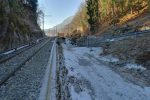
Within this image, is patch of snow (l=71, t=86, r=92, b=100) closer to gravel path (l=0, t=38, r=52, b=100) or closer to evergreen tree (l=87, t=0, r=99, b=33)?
gravel path (l=0, t=38, r=52, b=100)

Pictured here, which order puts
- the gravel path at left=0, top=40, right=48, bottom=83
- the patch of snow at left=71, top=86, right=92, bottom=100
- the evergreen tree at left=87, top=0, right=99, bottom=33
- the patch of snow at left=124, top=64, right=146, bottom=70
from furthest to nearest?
the evergreen tree at left=87, top=0, right=99, bottom=33
the patch of snow at left=124, top=64, right=146, bottom=70
the gravel path at left=0, top=40, right=48, bottom=83
the patch of snow at left=71, top=86, right=92, bottom=100

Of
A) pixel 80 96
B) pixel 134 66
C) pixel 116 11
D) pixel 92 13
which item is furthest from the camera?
pixel 116 11

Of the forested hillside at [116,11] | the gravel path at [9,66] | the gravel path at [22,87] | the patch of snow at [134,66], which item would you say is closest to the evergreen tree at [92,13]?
the forested hillside at [116,11]

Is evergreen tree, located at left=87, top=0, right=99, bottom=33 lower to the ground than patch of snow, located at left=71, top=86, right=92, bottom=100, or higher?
higher

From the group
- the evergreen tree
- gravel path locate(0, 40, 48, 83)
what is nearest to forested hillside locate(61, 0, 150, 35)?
the evergreen tree

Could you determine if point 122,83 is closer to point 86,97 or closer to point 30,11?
point 86,97

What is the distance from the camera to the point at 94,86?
12820 mm

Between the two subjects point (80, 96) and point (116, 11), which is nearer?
point (80, 96)

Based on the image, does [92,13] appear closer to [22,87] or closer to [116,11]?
[116,11]

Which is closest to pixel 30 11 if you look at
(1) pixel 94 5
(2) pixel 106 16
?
(2) pixel 106 16

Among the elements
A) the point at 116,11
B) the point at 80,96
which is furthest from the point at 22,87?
the point at 116,11

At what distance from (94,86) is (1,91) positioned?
156 inches

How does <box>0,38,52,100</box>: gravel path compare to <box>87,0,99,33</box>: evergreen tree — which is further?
<box>87,0,99,33</box>: evergreen tree

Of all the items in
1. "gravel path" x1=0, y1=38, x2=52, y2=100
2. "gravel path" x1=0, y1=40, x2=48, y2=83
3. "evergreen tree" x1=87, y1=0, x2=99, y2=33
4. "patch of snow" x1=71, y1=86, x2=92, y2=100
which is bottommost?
"patch of snow" x1=71, y1=86, x2=92, y2=100
